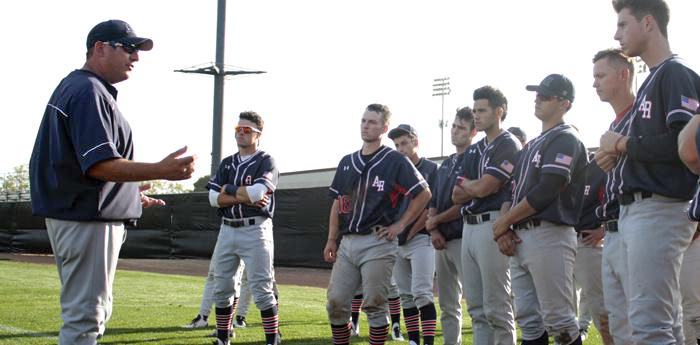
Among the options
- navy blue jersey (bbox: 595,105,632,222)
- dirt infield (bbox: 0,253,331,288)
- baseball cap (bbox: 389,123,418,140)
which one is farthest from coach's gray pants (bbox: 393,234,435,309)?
dirt infield (bbox: 0,253,331,288)

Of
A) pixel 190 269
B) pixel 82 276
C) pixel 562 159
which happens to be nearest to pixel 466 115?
pixel 562 159

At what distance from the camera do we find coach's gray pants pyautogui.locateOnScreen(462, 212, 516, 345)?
562 cm

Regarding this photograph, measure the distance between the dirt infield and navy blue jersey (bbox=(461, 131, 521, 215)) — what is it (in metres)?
12.8

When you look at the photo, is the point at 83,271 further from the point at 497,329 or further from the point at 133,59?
the point at 497,329

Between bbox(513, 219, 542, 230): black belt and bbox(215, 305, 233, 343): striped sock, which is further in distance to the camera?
bbox(215, 305, 233, 343): striped sock

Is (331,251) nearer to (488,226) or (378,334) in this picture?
(378,334)

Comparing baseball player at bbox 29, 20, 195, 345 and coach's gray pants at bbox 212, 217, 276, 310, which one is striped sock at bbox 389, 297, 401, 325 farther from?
baseball player at bbox 29, 20, 195, 345

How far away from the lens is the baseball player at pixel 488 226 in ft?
18.5

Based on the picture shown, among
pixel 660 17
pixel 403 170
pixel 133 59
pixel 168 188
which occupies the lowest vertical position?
pixel 168 188

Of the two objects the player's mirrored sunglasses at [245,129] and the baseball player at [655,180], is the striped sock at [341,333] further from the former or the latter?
the baseball player at [655,180]

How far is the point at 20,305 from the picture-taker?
10898 mm

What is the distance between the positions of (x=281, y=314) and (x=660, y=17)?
25.6 ft

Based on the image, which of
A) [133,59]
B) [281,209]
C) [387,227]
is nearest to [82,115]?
[133,59]

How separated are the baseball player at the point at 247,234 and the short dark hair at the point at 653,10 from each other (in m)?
3.90
